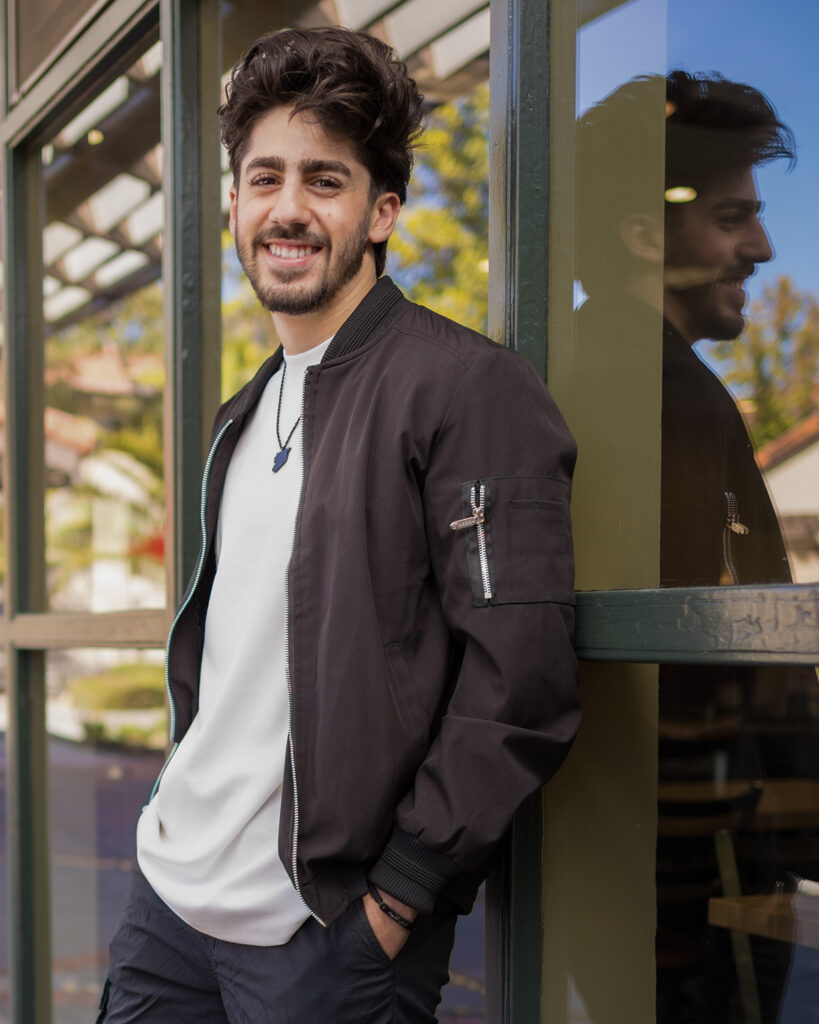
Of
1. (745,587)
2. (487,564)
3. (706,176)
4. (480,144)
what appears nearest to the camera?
(745,587)

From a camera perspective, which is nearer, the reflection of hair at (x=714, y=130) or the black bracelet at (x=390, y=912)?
the black bracelet at (x=390, y=912)

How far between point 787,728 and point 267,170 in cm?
127

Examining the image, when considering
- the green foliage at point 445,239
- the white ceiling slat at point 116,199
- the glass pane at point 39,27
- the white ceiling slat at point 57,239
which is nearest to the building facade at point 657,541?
the glass pane at point 39,27

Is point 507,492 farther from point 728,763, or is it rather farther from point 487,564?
point 728,763

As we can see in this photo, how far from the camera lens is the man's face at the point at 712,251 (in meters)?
1.69

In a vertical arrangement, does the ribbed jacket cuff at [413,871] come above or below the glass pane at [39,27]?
below

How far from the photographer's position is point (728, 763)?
2.02m

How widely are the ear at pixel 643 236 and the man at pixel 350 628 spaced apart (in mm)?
325

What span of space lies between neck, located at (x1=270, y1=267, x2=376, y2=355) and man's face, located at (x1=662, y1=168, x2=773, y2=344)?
0.49 metres

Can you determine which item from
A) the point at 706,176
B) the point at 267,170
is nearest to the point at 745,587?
the point at 706,176

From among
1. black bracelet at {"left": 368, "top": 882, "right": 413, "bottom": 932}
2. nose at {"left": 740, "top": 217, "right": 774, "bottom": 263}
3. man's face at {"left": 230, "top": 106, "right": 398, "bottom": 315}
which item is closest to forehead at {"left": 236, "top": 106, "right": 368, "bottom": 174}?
man's face at {"left": 230, "top": 106, "right": 398, "bottom": 315}

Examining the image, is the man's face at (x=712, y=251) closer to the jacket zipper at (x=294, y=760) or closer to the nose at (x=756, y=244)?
the nose at (x=756, y=244)

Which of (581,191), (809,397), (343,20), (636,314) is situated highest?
(343,20)

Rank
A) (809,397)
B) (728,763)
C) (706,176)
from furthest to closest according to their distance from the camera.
Answer: (728,763) < (809,397) < (706,176)
